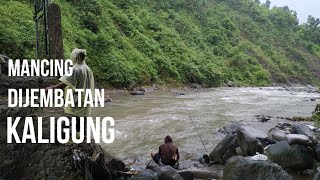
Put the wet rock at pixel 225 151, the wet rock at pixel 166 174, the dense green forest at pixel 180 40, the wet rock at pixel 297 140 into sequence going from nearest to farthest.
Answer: the wet rock at pixel 166 174 < the wet rock at pixel 297 140 < the wet rock at pixel 225 151 < the dense green forest at pixel 180 40

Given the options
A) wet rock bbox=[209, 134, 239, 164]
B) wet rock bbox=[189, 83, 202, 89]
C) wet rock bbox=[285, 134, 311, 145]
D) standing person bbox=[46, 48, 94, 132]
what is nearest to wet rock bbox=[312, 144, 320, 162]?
wet rock bbox=[285, 134, 311, 145]

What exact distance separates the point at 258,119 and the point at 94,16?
745 inches

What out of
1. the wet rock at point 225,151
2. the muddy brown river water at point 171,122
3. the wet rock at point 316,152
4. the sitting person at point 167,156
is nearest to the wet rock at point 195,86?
the muddy brown river water at point 171,122

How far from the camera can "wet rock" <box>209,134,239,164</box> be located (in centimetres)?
823

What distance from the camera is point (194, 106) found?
1914 centimetres

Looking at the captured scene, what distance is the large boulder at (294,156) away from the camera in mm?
7090

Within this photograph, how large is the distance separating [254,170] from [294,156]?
6.66ft

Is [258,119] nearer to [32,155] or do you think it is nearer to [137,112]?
[137,112]

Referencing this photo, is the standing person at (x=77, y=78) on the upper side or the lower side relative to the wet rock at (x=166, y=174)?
upper

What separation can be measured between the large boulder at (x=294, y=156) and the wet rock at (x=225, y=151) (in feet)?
3.94

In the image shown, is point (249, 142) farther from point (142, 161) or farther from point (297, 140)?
point (142, 161)

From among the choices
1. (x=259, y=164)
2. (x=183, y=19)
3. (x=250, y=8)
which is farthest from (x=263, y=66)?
(x=259, y=164)

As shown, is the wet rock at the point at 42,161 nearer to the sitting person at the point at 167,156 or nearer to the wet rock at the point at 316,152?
the sitting person at the point at 167,156

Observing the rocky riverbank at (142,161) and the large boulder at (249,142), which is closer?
the rocky riverbank at (142,161)
